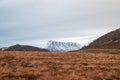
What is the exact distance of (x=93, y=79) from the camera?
2680 centimetres

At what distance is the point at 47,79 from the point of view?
26328 millimetres

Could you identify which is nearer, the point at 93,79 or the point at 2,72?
the point at 93,79

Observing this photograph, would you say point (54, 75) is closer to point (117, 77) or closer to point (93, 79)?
point (93, 79)

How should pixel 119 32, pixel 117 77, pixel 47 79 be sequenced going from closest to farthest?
pixel 47 79 < pixel 117 77 < pixel 119 32

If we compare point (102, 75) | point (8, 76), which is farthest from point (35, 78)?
point (102, 75)

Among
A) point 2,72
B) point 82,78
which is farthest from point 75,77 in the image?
point 2,72

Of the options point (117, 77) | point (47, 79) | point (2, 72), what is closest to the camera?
point (47, 79)

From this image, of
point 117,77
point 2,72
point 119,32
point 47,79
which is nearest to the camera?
point 47,79

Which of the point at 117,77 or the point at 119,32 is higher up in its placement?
the point at 119,32

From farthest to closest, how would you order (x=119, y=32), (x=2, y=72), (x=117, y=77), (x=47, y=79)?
(x=119, y=32)
(x=2, y=72)
(x=117, y=77)
(x=47, y=79)

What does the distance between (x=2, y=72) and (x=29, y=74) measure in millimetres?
3393

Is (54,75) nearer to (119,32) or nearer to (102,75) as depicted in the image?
(102,75)

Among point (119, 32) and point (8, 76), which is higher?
point (119, 32)

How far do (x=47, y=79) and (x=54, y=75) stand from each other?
247 cm
